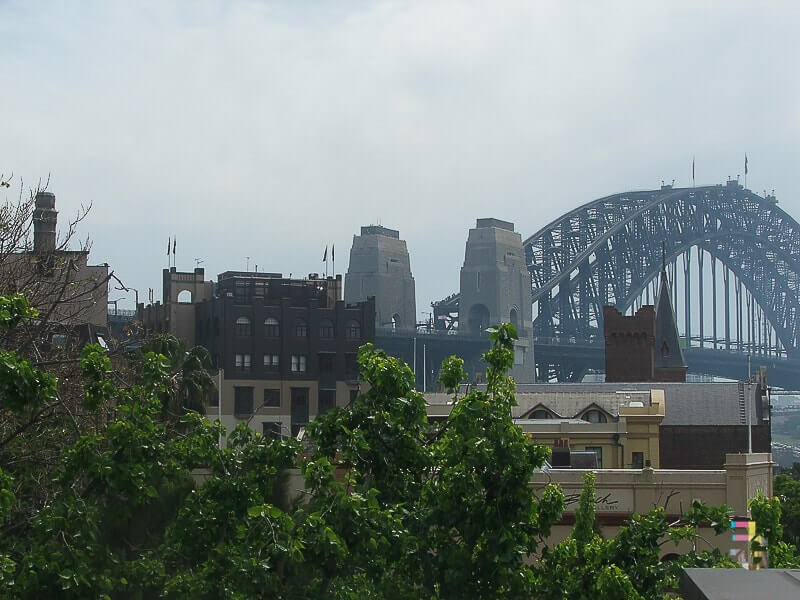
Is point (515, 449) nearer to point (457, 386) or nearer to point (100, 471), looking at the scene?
point (457, 386)

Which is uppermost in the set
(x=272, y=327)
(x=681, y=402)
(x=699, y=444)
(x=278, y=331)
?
(x=272, y=327)

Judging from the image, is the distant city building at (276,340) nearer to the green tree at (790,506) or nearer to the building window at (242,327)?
the building window at (242,327)

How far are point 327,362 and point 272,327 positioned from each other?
16.7 feet

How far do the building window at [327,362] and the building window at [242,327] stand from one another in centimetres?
592

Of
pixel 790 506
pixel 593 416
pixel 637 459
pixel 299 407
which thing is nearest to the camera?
pixel 637 459

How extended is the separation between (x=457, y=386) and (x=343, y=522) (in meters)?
3.46

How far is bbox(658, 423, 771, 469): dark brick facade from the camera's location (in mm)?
75312

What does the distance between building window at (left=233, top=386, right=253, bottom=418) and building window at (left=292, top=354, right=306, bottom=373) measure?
4.50 metres

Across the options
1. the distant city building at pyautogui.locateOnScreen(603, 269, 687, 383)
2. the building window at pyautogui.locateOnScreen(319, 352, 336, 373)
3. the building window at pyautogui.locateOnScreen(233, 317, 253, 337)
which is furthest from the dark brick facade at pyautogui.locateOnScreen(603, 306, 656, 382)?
the building window at pyautogui.locateOnScreen(233, 317, 253, 337)

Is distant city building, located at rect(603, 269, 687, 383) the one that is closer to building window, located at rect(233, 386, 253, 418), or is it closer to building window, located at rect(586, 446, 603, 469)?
building window, located at rect(233, 386, 253, 418)

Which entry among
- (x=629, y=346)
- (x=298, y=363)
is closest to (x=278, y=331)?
(x=298, y=363)

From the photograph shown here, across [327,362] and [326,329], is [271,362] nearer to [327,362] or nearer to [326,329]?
[327,362]

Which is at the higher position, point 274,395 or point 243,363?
point 243,363

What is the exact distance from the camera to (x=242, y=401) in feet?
383
